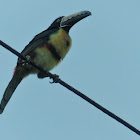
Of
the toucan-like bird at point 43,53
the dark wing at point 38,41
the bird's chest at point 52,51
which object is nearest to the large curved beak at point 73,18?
the toucan-like bird at point 43,53

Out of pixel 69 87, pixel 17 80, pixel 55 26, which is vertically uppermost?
pixel 55 26

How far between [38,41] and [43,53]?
37 centimetres

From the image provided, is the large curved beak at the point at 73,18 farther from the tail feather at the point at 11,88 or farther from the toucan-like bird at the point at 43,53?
the tail feather at the point at 11,88

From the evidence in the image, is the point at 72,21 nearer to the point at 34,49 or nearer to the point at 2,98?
the point at 34,49

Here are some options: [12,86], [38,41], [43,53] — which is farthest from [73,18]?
[12,86]

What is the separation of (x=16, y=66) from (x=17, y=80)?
0.28 metres

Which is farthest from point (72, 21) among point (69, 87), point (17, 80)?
point (69, 87)

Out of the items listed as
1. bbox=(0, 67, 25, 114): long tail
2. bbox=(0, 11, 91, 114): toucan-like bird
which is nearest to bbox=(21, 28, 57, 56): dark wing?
bbox=(0, 11, 91, 114): toucan-like bird

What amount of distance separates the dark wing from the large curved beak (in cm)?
29

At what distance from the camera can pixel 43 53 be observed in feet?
24.9

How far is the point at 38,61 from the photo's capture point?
7.59 meters

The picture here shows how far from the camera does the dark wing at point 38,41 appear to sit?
771cm

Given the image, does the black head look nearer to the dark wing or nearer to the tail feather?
the dark wing

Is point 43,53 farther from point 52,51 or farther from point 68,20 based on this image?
point 68,20
